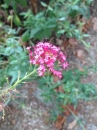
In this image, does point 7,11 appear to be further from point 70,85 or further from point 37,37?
point 70,85

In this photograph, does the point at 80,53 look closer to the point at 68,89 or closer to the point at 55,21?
the point at 55,21

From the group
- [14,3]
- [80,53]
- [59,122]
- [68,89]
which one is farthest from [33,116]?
[14,3]

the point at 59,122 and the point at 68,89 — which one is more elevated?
the point at 68,89

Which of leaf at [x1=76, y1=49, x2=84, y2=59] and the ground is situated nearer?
the ground

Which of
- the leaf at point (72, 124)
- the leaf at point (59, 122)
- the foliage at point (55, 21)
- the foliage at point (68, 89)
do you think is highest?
the foliage at point (55, 21)

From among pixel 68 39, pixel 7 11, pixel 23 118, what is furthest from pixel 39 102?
pixel 7 11

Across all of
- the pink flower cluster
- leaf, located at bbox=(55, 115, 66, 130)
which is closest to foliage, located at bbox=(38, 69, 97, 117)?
leaf, located at bbox=(55, 115, 66, 130)

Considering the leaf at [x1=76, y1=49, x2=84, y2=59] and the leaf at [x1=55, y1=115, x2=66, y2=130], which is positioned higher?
the leaf at [x1=76, y1=49, x2=84, y2=59]

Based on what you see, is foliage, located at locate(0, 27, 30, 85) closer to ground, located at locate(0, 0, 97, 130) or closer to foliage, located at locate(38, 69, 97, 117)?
foliage, located at locate(38, 69, 97, 117)

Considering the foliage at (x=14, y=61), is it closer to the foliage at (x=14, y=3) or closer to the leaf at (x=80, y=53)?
the foliage at (x=14, y=3)

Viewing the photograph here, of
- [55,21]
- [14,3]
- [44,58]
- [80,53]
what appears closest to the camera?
[44,58]

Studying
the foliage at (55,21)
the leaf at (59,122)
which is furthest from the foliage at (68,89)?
the foliage at (55,21)
